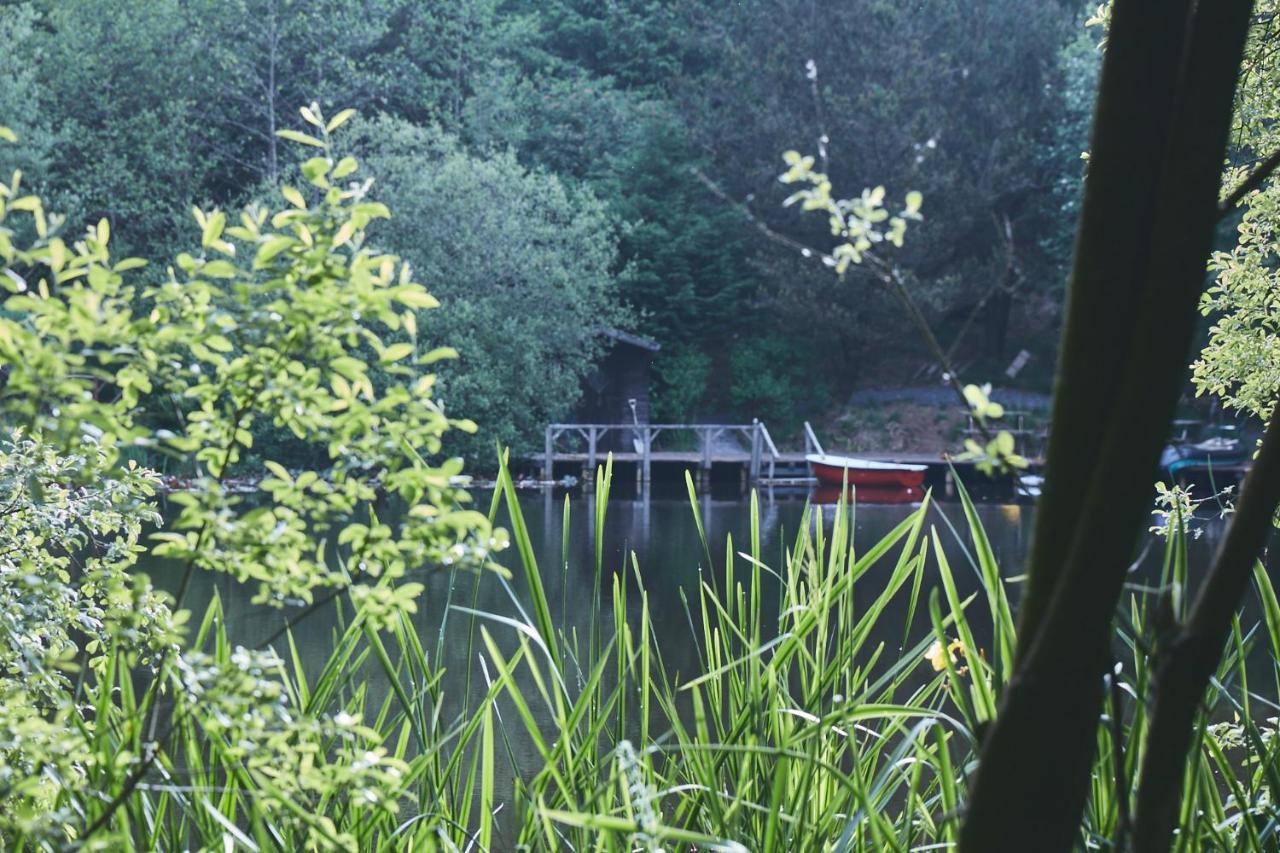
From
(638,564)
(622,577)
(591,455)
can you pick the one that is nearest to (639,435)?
(591,455)

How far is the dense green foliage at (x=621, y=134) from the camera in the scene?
2241cm

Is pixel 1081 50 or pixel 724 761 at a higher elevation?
pixel 1081 50

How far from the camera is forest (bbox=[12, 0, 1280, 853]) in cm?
119

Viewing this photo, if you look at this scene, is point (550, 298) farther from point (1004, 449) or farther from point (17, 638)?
point (1004, 449)

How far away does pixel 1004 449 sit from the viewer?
1.27 metres

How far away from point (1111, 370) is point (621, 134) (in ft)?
92.4

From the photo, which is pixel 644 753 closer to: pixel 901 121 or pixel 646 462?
pixel 646 462

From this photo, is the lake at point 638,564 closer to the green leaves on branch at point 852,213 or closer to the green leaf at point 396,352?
the green leaves on branch at point 852,213

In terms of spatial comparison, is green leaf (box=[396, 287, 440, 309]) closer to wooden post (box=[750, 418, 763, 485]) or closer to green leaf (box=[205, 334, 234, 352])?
green leaf (box=[205, 334, 234, 352])

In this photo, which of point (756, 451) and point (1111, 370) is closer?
point (1111, 370)

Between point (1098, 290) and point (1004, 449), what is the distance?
0.58ft

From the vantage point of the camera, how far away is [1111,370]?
1173 mm

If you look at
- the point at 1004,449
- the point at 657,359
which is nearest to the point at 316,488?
the point at 1004,449

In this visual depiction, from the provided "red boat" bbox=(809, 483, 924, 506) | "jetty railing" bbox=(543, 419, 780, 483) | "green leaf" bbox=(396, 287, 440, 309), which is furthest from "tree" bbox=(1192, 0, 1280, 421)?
"jetty railing" bbox=(543, 419, 780, 483)
